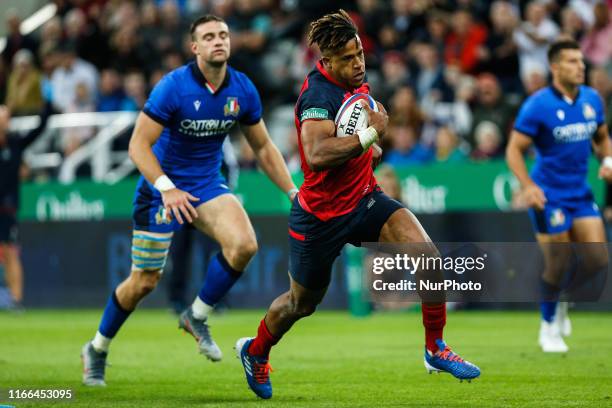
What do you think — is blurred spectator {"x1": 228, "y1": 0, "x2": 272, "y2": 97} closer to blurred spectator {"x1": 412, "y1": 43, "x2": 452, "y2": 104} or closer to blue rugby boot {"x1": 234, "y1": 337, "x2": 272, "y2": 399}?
blurred spectator {"x1": 412, "y1": 43, "x2": 452, "y2": 104}

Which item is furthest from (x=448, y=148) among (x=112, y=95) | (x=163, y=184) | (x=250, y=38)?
(x=163, y=184)

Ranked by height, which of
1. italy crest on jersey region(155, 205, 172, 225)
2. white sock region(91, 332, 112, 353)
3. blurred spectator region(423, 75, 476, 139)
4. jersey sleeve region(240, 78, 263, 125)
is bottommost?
white sock region(91, 332, 112, 353)

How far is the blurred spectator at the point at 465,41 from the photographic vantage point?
18.8m

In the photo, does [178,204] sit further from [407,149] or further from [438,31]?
[438,31]

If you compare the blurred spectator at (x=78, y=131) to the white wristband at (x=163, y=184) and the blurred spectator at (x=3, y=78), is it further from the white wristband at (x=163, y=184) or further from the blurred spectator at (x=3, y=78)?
the white wristband at (x=163, y=184)

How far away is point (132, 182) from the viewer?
749 inches

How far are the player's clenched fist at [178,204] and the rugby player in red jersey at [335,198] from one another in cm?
112

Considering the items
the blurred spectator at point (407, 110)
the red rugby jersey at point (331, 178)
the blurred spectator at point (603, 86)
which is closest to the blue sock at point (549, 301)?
the red rugby jersey at point (331, 178)

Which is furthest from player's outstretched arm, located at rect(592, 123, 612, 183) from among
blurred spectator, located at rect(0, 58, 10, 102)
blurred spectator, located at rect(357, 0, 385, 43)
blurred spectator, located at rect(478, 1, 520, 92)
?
blurred spectator, located at rect(0, 58, 10, 102)

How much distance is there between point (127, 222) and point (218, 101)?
9.06 meters

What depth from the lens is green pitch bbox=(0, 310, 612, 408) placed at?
8.36 m

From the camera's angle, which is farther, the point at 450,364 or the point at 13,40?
the point at 13,40

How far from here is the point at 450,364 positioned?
7875mm

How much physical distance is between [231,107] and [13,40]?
1647 cm
